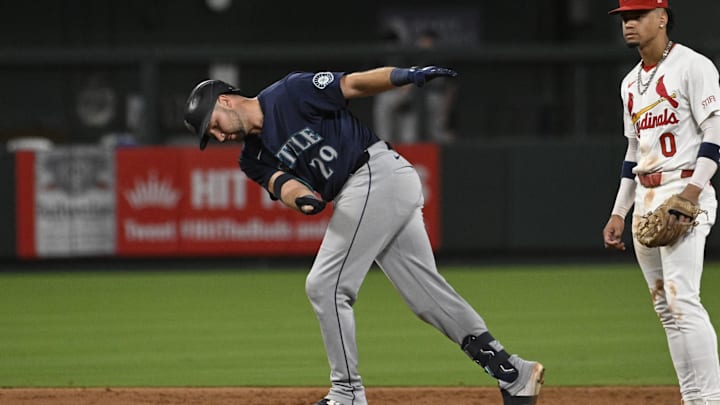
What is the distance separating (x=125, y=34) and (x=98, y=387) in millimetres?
12629

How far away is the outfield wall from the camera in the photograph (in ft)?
41.3

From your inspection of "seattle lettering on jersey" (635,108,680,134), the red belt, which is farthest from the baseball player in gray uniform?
"seattle lettering on jersey" (635,108,680,134)

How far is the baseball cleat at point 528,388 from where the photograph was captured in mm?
5512

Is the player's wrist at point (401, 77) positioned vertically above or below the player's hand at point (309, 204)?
above

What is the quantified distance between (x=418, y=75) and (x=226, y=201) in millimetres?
7692

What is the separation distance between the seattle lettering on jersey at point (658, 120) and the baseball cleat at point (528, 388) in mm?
1130

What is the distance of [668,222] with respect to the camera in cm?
497

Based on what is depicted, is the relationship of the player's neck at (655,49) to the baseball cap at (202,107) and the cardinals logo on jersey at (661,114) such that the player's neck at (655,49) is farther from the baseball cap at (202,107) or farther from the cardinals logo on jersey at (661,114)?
the baseball cap at (202,107)

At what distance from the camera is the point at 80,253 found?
12680 millimetres

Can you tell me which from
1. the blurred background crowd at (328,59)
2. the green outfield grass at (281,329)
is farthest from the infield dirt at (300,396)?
the blurred background crowd at (328,59)

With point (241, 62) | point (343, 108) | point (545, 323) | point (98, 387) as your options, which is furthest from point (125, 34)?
point (343, 108)

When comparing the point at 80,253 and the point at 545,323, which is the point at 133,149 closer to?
the point at 80,253

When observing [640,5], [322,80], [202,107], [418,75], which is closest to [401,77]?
[418,75]

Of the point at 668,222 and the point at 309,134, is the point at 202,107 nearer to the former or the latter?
the point at 309,134
